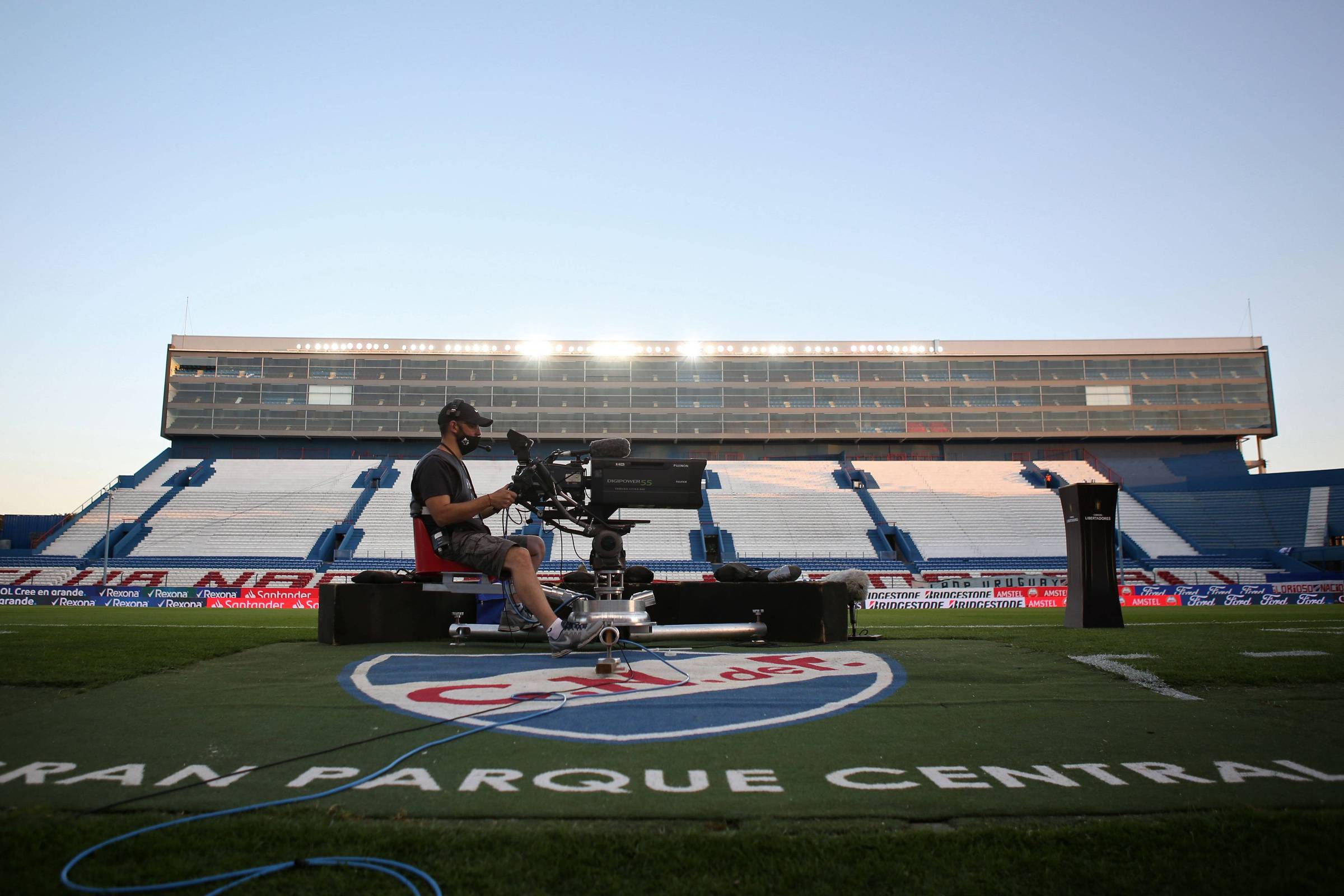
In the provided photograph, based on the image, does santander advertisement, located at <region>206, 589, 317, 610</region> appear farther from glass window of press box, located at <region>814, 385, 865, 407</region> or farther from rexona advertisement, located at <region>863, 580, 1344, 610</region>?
glass window of press box, located at <region>814, 385, 865, 407</region>

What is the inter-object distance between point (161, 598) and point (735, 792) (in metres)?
24.7

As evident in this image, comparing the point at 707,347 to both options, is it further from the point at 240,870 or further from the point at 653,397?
the point at 240,870

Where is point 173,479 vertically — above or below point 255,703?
above

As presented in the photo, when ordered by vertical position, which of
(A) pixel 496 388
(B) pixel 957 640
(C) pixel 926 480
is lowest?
(B) pixel 957 640

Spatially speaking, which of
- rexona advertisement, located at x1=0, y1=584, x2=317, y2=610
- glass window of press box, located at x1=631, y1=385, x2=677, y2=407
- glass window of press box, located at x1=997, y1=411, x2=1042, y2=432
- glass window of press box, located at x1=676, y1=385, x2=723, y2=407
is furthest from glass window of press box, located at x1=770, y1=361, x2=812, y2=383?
rexona advertisement, located at x1=0, y1=584, x2=317, y2=610

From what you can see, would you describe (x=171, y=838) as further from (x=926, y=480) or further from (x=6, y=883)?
(x=926, y=480)

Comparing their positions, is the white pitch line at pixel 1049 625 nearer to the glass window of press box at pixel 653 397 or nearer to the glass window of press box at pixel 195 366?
the glass window of press box at pixel 653 397

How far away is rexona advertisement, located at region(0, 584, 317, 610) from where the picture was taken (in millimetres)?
21234

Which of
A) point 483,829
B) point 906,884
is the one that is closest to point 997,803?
point 906,884

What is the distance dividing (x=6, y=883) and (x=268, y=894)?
545mm

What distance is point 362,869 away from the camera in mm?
1717

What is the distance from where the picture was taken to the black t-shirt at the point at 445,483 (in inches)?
191

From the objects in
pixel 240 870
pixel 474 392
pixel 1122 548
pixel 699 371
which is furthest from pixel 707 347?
pixel 240 870

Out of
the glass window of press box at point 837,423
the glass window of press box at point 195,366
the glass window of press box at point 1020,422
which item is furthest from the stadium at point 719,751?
the glass window of press box at point 195,366
